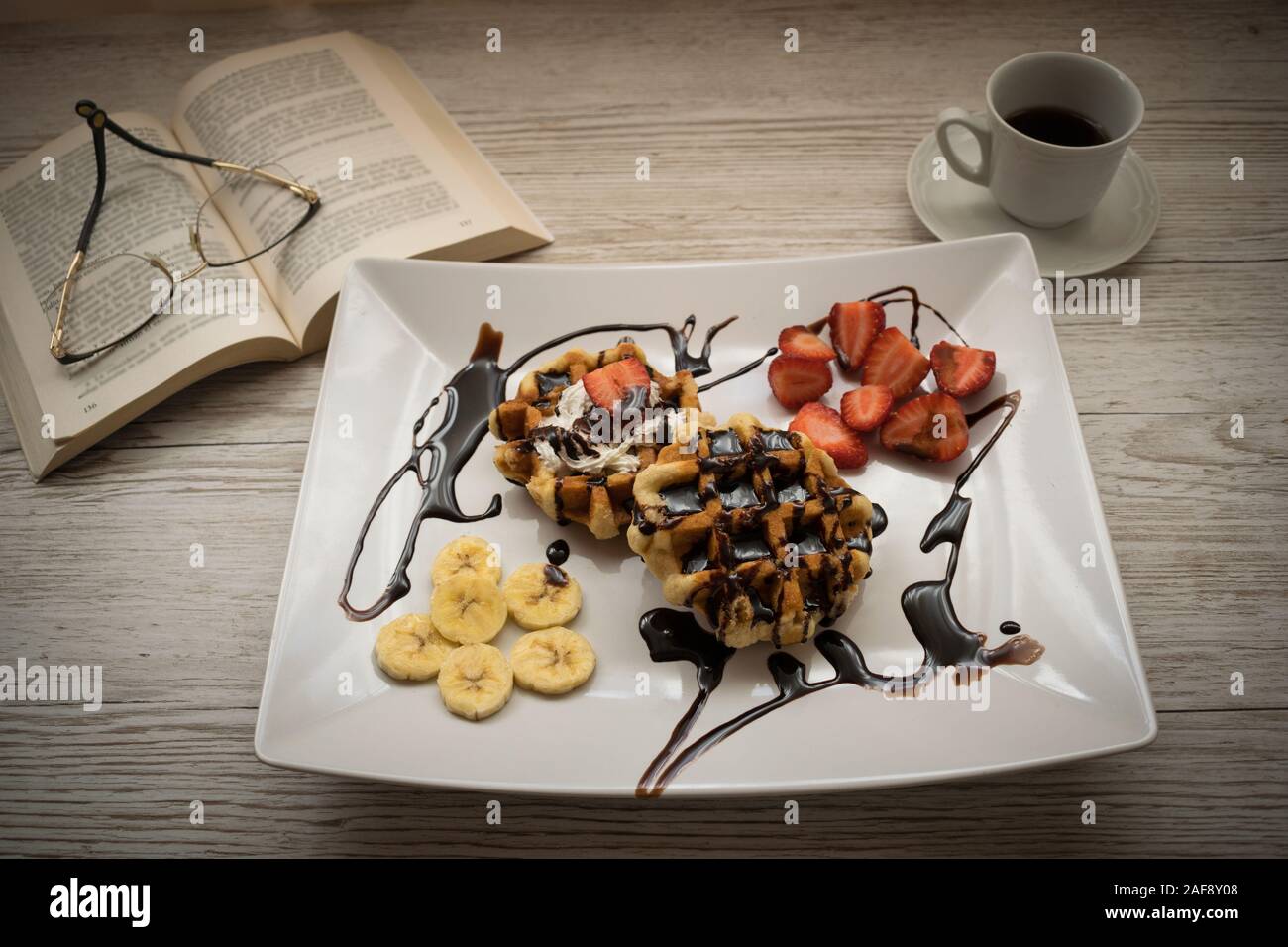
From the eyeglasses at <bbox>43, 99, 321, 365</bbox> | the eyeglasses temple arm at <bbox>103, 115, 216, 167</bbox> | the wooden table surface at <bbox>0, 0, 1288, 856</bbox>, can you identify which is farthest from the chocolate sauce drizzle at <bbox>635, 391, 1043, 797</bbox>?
the eyeglasses temple arm at <bbox>103, 115, 216, 167</bbox>

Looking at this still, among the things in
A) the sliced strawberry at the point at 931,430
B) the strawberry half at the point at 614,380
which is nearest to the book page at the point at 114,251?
the strawberry half at the point at 614,380

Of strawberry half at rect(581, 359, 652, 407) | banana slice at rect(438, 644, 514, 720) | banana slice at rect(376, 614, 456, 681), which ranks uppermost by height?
strawberry half at rect(581, 359, 652, 407)

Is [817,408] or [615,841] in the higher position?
[817,408]

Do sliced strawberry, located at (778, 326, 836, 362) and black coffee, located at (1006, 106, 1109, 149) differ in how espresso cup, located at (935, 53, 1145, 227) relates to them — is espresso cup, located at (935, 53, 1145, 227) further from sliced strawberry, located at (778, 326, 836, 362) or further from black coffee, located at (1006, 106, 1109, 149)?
sliced strawberry, located at (778, 326, 836, 362)

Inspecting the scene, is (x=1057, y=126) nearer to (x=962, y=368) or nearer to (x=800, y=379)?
(x=962, y=368)

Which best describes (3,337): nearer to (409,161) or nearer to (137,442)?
(137,442)

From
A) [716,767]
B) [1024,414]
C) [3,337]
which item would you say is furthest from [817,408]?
[3,337]
